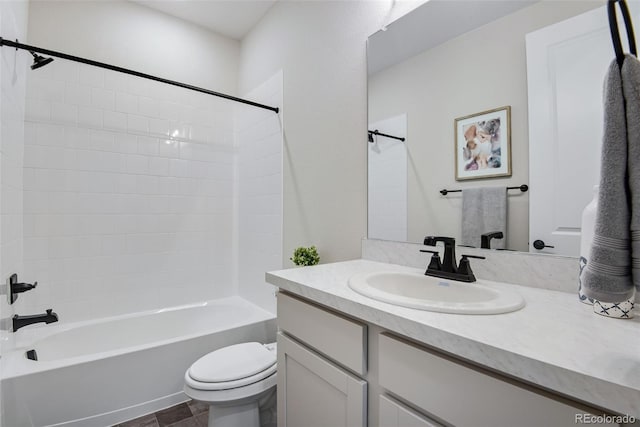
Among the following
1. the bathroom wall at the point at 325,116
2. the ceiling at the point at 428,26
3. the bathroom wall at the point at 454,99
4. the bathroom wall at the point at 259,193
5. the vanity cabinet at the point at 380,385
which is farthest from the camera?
the bathroom wall at the point at 259,193

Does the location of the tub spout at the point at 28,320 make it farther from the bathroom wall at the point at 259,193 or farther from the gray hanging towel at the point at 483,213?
the gray hanging towel at the point at 483,213

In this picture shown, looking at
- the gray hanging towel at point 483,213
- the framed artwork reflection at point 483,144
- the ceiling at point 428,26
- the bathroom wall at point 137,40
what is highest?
the bathroom wall at point 137,40

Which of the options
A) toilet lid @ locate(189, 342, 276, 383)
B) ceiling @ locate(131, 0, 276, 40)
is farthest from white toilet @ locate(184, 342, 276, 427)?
ceiling @ locate(131, 0, 276, 40)

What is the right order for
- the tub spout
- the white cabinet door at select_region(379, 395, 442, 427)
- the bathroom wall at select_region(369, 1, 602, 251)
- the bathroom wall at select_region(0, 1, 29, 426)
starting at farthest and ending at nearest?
1. the tub spout
2. the bathroom wall at select_region(0, 1, 29, 426)
3. the bathroom wall at select_region(369, 1, 602, 251)
4. the white cabinet door at select_region(379, 395, 442, 427)

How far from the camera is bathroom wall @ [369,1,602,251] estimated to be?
39.6 inches

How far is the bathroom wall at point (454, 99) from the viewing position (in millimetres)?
1005

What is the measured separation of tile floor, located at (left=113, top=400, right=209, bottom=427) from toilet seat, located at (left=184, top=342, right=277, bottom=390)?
0.39m

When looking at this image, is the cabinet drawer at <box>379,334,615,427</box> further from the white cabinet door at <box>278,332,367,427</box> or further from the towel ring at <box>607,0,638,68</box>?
the towel ring at <box>607,0,638,68</box>

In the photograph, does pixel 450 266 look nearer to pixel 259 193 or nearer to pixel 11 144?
pixel 259 193

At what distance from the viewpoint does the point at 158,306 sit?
239 centimetres

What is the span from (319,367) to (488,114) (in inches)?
41.4

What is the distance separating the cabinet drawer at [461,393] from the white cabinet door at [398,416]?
0.03 metres

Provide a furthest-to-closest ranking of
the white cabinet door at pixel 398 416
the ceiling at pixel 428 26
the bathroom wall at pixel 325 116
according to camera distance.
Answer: the bathroom wall at pixel 325 116, the ceiling at pixel 428 26, the white cabinet door at pixel 398 416

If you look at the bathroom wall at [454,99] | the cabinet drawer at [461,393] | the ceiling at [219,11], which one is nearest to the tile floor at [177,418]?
the cabinet drawer at [461,393]
